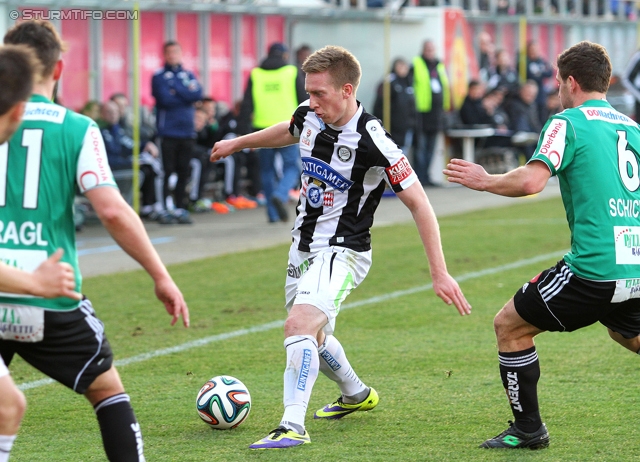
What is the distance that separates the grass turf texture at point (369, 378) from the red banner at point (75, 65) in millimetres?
5293

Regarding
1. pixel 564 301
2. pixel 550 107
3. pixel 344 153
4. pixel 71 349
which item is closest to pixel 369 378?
pixel 344 153

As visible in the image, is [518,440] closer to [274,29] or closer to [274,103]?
[274,103]

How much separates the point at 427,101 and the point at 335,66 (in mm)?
15180

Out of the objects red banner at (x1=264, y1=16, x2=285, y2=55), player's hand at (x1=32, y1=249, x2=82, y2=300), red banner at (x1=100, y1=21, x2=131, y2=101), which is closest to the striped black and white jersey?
player's hand at (x1=32, y1=249, x2=82, y2=300)

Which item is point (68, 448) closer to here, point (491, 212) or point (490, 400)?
point (490, 400)

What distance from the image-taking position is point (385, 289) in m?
10.2

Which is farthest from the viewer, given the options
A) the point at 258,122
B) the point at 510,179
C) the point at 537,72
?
the point at 537,72

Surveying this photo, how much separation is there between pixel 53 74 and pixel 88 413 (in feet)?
8.35

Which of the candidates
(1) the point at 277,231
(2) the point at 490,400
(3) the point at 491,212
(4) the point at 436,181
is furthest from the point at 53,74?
(4) the point at 436,181

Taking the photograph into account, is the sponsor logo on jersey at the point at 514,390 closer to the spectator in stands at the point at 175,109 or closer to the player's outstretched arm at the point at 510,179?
the player's outstretched arm at the point at 510,179

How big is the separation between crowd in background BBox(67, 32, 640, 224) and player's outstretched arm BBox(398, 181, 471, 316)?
7.99m

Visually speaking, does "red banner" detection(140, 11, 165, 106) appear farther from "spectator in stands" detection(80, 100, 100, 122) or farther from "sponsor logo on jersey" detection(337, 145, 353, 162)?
"sponsor logo on jersey" detection(337, 145, 353, 162)

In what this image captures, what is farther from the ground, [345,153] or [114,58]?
[345,153]

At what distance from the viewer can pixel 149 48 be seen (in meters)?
19.0
